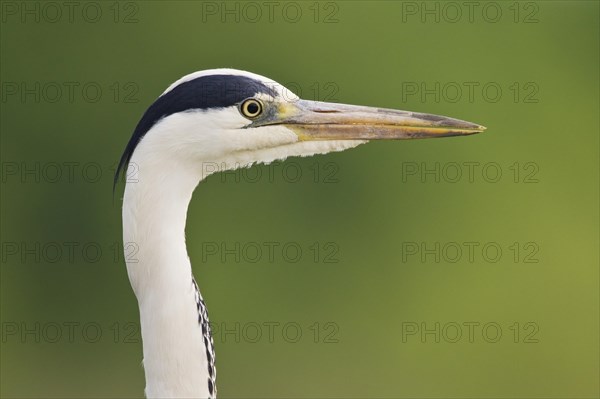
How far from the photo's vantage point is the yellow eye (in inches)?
86.7

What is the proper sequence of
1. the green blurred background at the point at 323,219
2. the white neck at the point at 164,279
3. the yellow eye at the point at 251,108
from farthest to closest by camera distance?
the green blurred background at the point at 323,219
the yellow eye at the point at 251,108
the white neck at the point at 164,279

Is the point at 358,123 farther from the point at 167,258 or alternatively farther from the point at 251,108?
the point at 167,258

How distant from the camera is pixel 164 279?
2057mm

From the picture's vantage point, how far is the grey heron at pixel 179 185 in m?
2.05

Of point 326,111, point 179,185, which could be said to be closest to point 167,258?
point 179,185

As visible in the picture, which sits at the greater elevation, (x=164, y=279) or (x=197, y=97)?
(x=197, y=97)

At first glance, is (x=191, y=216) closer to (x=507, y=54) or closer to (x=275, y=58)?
(x=275, y=58)

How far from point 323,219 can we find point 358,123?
3.12m

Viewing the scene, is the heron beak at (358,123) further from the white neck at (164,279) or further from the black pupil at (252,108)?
the white neck at (164,279)

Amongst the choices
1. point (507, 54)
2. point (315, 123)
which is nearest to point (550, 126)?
point (507, 54)

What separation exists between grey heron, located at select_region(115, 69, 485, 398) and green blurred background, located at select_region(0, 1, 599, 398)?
293cm

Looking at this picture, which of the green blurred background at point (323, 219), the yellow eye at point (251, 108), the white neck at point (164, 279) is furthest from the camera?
the green blurred background at point (323, 219)

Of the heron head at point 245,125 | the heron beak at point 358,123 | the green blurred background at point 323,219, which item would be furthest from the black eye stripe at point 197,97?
the green blurred background at point 323,219

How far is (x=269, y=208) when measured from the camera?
17.6 ft
